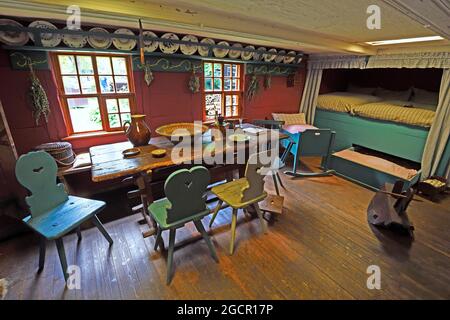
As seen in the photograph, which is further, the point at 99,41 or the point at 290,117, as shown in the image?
the point at 290,117

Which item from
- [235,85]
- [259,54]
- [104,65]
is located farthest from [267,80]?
[104,65]

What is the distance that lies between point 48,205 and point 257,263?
1.87m

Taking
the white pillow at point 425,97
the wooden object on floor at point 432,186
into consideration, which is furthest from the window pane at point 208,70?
the white pillow at point 425,97

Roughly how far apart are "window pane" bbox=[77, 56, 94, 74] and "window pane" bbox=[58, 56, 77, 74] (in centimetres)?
5

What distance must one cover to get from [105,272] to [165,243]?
0.54 meters

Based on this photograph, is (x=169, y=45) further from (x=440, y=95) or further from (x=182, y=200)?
(x=440, y=95)

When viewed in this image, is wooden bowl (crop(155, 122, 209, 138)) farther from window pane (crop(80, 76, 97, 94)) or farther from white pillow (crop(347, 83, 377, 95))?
white pillow (crop(347, 83, 377, 95))

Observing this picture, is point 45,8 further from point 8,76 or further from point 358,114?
point 358,114

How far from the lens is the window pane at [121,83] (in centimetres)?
289

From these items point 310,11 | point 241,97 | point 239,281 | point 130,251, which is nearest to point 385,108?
point 241,97

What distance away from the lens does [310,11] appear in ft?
5.81

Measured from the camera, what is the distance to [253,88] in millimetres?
4070

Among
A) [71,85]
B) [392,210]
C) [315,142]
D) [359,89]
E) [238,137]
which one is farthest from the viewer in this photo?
[359,89]

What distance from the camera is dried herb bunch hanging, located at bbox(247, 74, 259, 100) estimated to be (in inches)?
158
